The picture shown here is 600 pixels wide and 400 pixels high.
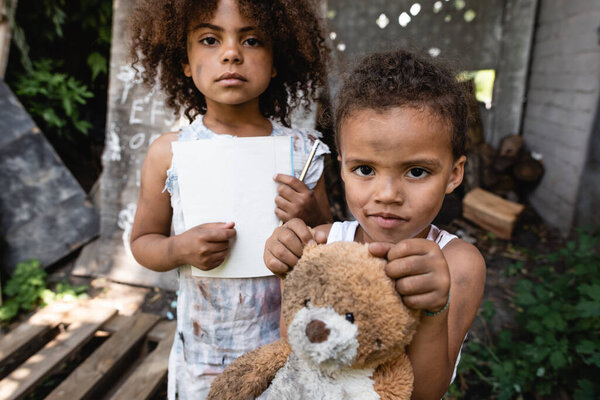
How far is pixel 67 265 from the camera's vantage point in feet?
11.7

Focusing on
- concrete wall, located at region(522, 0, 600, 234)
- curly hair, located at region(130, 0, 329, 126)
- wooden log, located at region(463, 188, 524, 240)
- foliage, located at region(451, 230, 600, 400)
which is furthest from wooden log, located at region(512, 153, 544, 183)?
curly hair, located at region(130, 0, 329, 126)

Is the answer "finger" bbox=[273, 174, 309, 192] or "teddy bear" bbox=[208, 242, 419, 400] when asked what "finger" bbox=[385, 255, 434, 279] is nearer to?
"teddy bear" bbox=[208, 242, 419, 400]

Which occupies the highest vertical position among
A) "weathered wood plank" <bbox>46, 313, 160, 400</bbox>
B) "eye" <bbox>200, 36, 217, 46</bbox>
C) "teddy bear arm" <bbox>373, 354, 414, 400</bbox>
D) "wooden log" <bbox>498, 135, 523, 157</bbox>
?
"eye" <bbox>200, 36, 217, 46</bbox>

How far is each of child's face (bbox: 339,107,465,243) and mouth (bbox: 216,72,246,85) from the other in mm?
483

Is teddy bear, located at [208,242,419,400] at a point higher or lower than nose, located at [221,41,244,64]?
lower

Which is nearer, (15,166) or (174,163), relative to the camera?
(174,163)

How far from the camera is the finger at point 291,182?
1258 mm

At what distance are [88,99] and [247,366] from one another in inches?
192

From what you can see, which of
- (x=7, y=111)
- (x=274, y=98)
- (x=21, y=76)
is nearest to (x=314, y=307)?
(x=274, y=98)

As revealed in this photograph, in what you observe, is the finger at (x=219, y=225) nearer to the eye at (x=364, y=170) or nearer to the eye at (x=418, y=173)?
the eye at (x=364, y=170)

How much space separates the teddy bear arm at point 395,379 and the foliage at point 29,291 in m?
3.04

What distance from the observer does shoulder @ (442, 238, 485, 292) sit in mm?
970

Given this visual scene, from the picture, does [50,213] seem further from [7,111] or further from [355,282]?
[355,282]

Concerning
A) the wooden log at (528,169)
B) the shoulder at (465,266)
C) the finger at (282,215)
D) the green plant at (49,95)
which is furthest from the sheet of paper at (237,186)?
the wooden log at (528,169)
